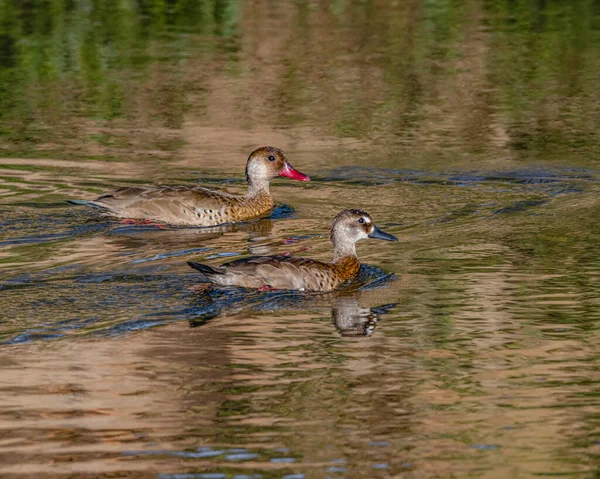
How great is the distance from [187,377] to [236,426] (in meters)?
1.01

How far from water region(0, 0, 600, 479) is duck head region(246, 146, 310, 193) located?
39cm

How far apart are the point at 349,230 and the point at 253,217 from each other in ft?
9.52

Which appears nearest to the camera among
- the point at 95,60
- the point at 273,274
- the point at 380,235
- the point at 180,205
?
the point at 273,274

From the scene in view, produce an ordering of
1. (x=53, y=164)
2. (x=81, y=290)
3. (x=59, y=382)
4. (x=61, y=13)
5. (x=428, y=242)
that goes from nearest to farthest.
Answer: (x=59, y=382), (x=81, y=290), (x=428, y=242), (x=53, y=164), (x=61, y=13)

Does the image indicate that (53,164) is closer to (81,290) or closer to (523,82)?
(81,290)

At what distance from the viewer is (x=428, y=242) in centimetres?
1280

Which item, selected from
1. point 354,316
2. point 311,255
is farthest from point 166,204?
point 354,316

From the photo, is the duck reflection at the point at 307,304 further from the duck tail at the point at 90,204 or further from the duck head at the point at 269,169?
the duck head at the point at 269,169

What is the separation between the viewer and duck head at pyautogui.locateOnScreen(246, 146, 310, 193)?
1529cm

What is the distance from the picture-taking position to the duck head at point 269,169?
50.2ft

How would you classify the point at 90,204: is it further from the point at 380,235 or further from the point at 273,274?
the point at 273,274

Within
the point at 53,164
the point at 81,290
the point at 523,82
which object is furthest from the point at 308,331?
the point at 523,82

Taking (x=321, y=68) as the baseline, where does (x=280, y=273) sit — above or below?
below

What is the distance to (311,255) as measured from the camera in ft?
41.8
